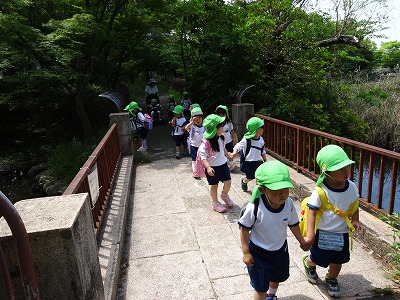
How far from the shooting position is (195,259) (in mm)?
A: 3715

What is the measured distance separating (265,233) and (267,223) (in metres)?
0.08

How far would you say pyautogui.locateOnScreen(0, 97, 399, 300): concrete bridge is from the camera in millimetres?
2082

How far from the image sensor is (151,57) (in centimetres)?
2286

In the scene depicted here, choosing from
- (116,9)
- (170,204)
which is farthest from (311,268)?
(116,9)

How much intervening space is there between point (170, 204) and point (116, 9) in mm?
8874

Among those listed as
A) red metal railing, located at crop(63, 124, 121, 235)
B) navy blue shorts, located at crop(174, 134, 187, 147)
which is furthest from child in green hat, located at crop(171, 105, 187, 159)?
red metal railing, located at crop(63, 124, 121, 235)

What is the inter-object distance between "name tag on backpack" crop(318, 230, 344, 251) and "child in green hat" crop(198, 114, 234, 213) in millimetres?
1837

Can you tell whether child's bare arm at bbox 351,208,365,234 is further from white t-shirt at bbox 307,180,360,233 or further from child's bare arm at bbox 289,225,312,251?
child's bare arm at bbox 289,225,312,251

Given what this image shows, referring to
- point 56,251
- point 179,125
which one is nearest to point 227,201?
point 56,251

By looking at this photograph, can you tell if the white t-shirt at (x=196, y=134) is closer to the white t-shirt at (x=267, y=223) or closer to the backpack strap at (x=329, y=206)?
the backpack strap at (x=329, y=206)

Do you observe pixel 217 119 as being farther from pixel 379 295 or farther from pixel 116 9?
pixel 116 9

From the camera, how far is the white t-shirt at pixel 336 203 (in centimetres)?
274

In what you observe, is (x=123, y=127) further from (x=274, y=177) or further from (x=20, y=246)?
(x=20, y=246)

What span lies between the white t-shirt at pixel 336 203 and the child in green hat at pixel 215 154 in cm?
181
